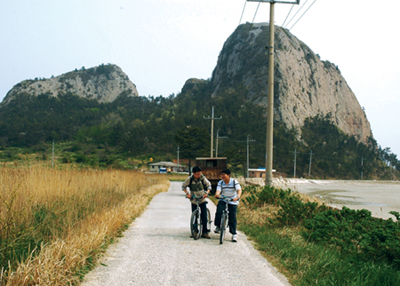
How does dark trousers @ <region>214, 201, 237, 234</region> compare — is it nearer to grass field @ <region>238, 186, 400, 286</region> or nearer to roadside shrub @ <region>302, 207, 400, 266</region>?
grass field @ <region>238, 186, 400, 286</region>

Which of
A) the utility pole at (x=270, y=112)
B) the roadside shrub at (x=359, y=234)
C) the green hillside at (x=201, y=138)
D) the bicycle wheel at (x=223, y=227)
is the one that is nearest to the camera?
the roadside shrub at (x=359, y=234)

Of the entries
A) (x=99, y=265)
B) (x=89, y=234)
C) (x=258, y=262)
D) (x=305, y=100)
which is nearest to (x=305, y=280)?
(x=258, y=262)

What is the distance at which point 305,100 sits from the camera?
142m

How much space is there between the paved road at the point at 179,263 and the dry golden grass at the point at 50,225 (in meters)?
0.38

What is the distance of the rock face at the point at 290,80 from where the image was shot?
133 meters

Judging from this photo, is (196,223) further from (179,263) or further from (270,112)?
(270,112)

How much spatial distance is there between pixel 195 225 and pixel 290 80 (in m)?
138

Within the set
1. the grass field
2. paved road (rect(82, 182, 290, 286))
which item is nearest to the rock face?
→ the grass field

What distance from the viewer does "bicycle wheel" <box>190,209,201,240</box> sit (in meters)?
8.35

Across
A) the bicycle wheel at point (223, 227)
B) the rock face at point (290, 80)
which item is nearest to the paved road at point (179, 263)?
the bicycle wheel at point (223, 227)

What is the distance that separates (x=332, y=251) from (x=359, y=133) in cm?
17238

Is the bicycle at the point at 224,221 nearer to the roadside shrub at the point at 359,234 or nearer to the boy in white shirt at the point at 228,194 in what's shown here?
the boy in white shirt at the point at 228,194

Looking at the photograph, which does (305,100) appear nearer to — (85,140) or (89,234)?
(85,140)

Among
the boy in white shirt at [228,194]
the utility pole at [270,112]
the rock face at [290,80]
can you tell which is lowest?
the boy in white shirt at [228,194]
